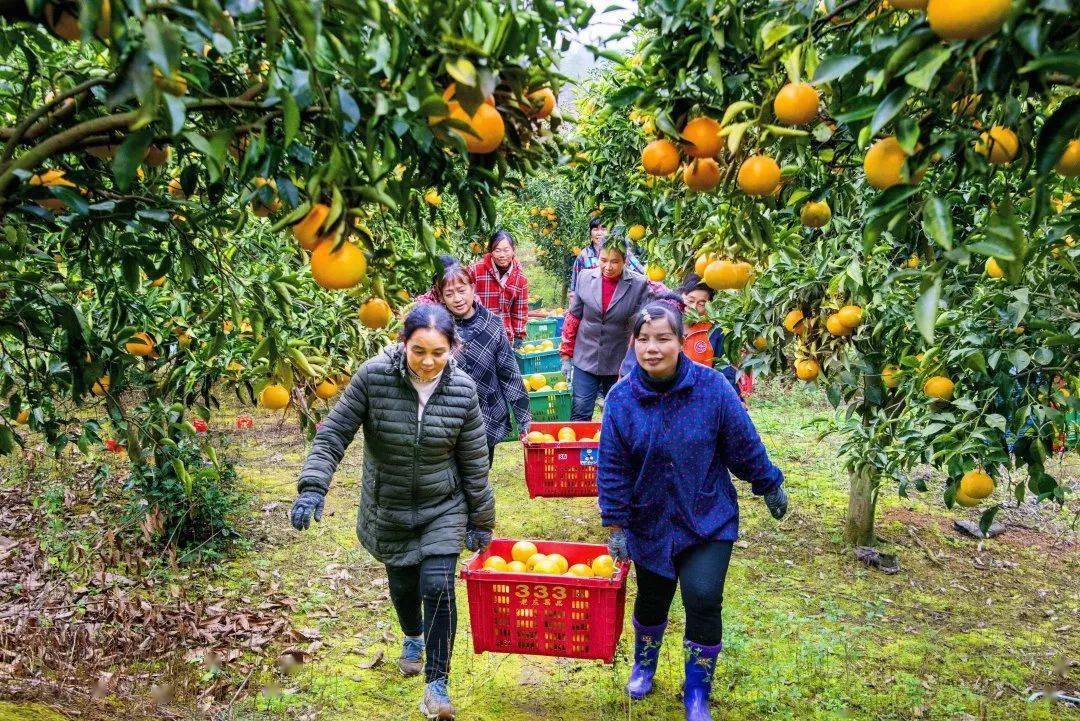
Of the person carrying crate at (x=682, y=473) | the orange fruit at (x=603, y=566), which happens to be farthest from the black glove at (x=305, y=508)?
the orange fruit at (x=603, y=566)

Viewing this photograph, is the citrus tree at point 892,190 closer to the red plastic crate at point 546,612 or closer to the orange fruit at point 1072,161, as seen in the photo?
the orange fruit at point 1072,161

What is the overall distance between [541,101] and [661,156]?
454 millimetres

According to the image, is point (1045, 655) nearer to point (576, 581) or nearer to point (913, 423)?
point (913, 423)

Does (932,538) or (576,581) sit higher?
(576,581)

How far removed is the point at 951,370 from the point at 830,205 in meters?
0.89

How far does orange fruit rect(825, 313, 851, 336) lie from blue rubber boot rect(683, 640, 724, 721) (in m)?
1.51

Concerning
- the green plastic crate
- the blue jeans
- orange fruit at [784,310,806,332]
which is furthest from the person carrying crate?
the green plastic crate

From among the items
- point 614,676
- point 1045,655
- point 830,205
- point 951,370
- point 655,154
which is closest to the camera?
point 655,154

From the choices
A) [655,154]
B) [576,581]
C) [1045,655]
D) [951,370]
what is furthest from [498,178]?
[1045,655]

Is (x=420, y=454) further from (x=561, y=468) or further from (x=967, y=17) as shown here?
(x=967, y=17)

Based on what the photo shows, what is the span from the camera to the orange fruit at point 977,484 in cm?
265

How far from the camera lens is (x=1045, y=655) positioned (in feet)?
12.4

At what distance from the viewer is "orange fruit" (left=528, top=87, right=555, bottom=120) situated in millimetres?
1611

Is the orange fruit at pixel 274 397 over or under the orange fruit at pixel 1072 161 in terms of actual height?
under
